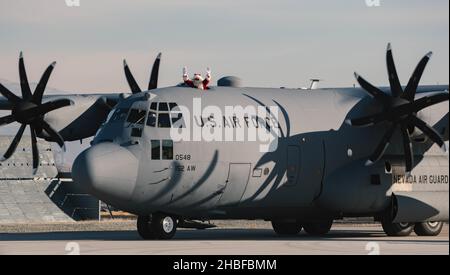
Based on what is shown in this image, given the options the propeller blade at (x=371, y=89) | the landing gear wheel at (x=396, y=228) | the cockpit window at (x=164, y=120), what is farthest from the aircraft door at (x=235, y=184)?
the landing gear wheel at (x=396, y=228)

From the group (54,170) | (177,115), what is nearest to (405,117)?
(177,115)

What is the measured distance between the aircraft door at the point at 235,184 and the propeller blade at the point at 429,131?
518cm

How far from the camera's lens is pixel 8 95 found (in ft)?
94.6

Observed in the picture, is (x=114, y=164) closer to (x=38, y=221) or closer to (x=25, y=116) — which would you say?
(x=25, y=116)

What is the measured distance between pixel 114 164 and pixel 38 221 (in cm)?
2514

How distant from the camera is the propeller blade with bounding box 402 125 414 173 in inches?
1048

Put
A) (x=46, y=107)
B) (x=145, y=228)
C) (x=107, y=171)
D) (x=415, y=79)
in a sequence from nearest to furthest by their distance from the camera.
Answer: (x=107, y=171) < (x=145, y=228) < (x=415, y=79) < (x=46, y=107)

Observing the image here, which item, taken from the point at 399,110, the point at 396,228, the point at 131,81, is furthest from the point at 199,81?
the point at 396,228

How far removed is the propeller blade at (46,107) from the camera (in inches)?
1103

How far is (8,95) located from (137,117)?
579cm

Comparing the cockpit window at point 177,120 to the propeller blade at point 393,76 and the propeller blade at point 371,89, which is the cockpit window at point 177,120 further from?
the propeller blade at point 393,76

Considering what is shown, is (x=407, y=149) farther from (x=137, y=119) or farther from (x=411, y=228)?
(x=137, y=119)

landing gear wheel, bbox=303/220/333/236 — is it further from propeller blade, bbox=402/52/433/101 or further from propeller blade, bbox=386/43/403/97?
propeller blade, bbox=402/52/433/101

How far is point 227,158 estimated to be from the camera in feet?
85.0
